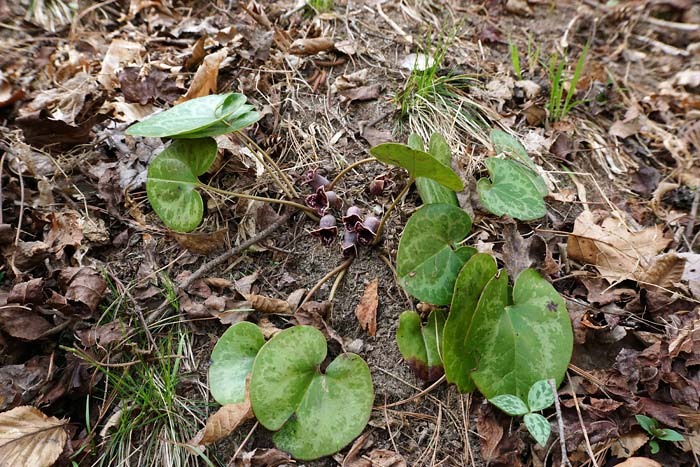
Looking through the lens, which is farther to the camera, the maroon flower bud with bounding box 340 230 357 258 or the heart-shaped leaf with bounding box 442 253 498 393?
the maroon flower bud with bounding box 340 230 357 258

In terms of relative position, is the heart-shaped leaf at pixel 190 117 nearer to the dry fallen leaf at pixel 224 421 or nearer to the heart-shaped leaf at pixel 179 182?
the heart-shaped leaf at pixel 179 182

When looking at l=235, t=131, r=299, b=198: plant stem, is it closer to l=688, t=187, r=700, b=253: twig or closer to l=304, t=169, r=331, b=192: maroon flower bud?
l=304, t=169, r=331, b=192: maroon flower bud

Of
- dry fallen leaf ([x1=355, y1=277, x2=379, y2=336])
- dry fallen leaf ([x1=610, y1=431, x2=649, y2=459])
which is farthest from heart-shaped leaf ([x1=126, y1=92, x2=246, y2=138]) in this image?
dry fallen leaf ([x1=610, y1=431, x2=649, y2=459])

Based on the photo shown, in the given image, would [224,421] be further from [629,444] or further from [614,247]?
[614,247]

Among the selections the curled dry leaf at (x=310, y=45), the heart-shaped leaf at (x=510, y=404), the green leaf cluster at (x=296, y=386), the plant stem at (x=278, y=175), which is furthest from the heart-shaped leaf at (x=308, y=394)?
the curled dry leaf at (x=310, y=45)

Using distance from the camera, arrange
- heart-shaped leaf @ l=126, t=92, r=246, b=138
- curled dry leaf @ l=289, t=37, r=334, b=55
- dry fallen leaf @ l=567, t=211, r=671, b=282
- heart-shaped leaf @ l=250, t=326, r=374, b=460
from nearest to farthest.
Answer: heart-shaped leaf @ l=250, t=326, r=374, b=460 < heart-shaped leaf @ l=126, t=92, r=246, b=138 < dry fallen leaf @ l=567, t=211, r=671, b=282 < curled dry leaf @ l=289, t=37, r=334, b=55

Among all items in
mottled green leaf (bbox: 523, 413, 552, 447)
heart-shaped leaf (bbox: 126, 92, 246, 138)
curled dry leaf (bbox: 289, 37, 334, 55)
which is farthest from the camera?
curled dry leaf (bbox: 289, 37, 334, 55)

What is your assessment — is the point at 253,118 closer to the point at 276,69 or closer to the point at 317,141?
the point at 317,141
